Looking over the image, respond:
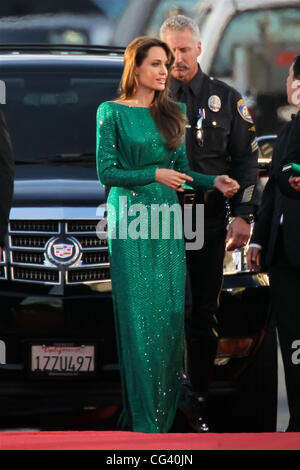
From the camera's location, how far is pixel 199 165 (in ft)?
21.7

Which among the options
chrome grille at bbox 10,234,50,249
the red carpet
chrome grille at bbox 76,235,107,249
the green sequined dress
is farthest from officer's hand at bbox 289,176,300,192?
chrome grille at bbox 10,234,50,249

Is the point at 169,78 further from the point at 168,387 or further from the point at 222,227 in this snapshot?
the point at 168,387

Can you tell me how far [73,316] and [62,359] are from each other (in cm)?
20

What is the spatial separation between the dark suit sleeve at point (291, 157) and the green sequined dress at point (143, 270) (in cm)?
32

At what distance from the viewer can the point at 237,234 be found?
6.60 m

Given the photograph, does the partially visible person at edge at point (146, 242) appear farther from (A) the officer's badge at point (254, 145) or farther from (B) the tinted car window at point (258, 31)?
(B) the tinted car window at point (258, 31)

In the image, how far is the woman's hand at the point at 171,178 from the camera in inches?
232

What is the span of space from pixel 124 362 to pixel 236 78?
8.76 meters

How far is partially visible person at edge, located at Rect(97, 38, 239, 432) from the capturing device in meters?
6.09

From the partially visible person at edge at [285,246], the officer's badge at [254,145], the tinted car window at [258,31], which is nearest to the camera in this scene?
the partially visible person at edge at [285,246]

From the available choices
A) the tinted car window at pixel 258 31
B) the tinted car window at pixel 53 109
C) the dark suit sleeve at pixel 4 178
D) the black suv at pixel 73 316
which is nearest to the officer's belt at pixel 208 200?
the black suv at pixel 73 316

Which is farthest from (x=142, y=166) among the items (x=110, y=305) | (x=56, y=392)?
(x=56, y=392)

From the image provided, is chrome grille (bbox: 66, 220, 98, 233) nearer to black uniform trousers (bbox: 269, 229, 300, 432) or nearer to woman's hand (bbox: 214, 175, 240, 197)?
woman's hand (bbox: 214, 175, 240, 197)

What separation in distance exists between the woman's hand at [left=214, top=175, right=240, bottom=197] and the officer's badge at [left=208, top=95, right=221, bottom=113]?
0.61m
